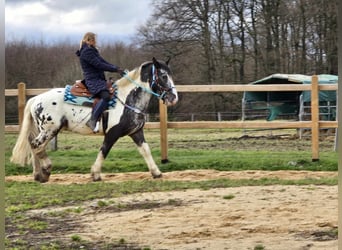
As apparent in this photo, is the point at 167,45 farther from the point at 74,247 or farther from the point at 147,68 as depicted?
the point at 74,247

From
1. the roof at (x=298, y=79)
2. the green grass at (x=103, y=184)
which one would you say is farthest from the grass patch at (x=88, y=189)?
the roof at (x=298, y=79)

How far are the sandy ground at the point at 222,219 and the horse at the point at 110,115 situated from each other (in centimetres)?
112

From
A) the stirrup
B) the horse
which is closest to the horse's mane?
the horse

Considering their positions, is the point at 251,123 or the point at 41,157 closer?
the point at 41,157

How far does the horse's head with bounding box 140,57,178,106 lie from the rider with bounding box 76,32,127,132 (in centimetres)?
35

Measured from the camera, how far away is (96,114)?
578 centimetres

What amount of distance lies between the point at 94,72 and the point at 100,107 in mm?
389

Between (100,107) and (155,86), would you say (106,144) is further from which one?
(155,86)

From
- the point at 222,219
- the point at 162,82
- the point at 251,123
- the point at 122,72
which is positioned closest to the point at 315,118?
the point at 251,123

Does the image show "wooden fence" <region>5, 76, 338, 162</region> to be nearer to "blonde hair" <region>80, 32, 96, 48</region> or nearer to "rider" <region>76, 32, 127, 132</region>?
"rider" <region>76, 32, 127, 132</region>

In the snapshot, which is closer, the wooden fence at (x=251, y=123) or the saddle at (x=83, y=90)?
the saddle at (x=83, y=90)

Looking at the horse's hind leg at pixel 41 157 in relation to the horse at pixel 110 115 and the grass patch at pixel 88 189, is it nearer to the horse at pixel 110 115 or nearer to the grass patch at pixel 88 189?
the horse at pixel 110 115

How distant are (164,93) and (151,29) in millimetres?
7252

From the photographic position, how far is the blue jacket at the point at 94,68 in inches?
225
